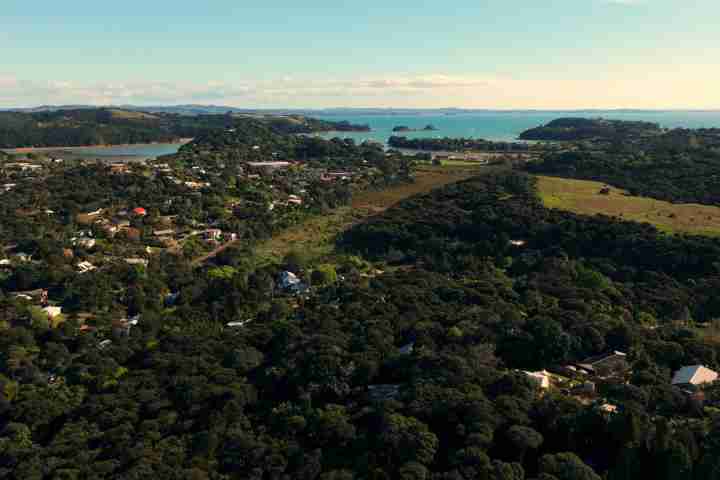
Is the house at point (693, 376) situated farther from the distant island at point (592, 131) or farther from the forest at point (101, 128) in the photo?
the forest at point (101, 128)

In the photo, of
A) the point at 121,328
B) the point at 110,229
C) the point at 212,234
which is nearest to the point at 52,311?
the point at 121,328

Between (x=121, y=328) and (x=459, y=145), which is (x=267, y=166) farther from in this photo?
(x=121, y=328)

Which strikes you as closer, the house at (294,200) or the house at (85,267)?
the house at (85,267)

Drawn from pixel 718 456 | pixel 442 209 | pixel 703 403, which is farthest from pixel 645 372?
pixel 442 209

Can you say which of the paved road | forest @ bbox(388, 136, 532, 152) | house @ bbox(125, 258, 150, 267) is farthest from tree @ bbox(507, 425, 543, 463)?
forest @ bbox(388, 136, 532, 152)

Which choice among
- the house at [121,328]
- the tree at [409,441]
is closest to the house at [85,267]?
the house at [121,328]

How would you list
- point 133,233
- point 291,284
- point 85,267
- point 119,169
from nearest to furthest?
1. point 291,284
2. point 85,267
3. point 133,233
4. point 119,169
